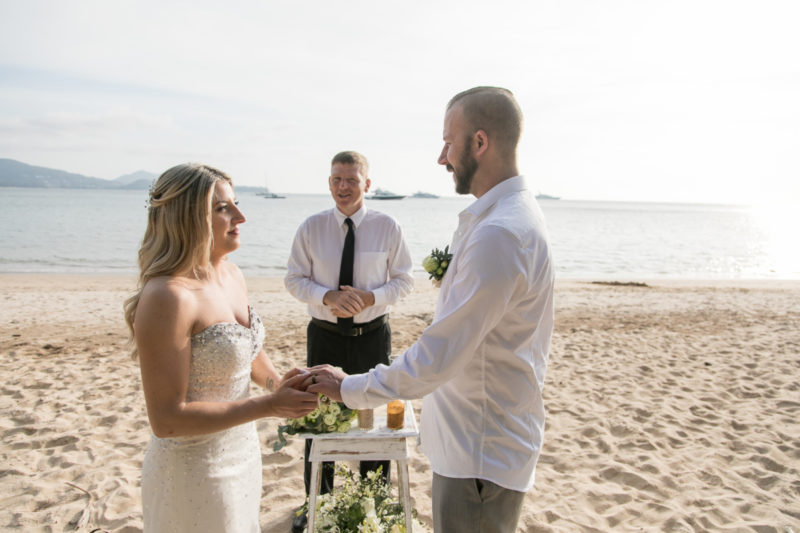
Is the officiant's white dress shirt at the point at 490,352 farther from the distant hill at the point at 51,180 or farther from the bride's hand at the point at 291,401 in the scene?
the distant hill at the point at 51,180

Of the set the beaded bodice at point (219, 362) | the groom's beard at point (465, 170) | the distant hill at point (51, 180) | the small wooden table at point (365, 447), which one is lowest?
the small wooden table at point (365, 447)

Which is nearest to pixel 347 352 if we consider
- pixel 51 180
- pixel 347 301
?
pixel 347 301

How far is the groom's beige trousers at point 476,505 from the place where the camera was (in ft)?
6.91

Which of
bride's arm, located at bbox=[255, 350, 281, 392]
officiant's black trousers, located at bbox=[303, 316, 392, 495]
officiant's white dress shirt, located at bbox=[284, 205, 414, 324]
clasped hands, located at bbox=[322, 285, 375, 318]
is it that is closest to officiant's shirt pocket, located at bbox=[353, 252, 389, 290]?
officiant's white dress shirt, located at bbox=[284, 205, 414, 324]

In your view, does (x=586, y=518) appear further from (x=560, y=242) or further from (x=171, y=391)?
(x=560, y=242)

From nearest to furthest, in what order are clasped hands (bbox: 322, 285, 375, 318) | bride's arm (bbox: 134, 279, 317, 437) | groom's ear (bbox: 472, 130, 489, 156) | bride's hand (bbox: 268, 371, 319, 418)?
1. bride's arm (bbox: 134, 279, 317, 437)
2. groom's ear (bbox: 472, 130, 489, 156)
3. bride's hand (bbox: 268, 371, 319, 418)
4. clasped hands (bbox: 322, 285, 375, 318)

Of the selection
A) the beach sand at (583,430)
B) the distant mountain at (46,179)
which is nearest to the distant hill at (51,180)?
the distant mountain at (46,179)

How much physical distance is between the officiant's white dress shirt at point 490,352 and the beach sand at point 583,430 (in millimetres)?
2200

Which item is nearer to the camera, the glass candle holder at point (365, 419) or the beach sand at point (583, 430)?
the glass candle holder at point (365, 419)

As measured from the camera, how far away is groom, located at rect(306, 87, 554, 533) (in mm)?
1957

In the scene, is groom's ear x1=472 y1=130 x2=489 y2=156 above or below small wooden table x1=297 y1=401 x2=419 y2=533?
above

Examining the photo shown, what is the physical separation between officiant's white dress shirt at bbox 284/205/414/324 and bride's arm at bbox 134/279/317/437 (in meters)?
2.09

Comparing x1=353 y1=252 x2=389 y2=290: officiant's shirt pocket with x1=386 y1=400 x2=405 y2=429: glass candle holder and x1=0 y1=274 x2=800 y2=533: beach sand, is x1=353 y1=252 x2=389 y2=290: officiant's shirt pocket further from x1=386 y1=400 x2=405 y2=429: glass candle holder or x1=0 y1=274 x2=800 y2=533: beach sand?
x1=0 y1=274 x2=800 y2=533: beach sand

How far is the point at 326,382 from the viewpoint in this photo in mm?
2430
